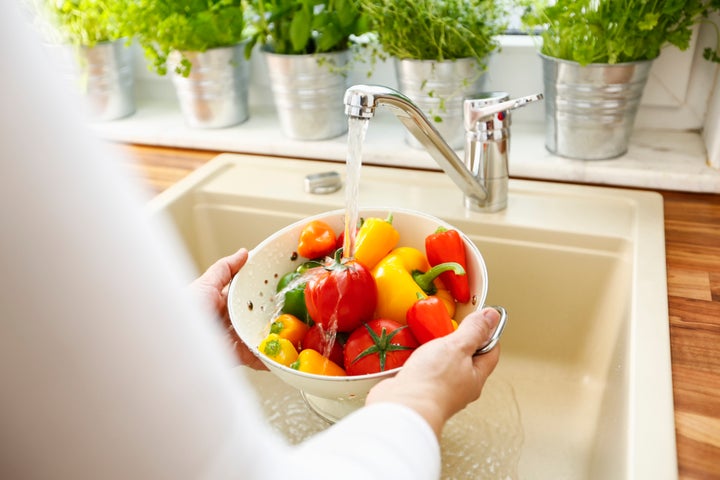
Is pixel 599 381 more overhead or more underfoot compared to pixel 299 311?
Result: more underfoot

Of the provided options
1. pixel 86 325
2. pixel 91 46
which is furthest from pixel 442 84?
pixel 86 325

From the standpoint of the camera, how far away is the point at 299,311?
0.76 metres

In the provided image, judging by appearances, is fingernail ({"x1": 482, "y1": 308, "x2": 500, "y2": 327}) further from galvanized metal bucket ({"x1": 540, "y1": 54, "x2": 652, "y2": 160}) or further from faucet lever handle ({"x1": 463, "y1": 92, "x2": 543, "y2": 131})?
galvanized metal bucket ({"x1": 540, "y1": 54, "x2": 652, "y2": 160})

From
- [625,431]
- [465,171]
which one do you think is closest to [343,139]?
[465,171]

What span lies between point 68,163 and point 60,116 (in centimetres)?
2

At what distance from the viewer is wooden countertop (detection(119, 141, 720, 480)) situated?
513mm

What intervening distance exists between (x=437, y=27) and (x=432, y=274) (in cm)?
39

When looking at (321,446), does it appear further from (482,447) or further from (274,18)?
(274,18)

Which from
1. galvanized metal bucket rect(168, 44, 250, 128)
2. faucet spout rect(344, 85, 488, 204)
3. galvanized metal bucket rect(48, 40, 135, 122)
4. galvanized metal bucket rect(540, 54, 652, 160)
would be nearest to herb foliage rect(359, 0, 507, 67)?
galvanized metal bucket rect(540, 54, 652, 160)

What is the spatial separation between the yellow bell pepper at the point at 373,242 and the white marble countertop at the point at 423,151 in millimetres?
281

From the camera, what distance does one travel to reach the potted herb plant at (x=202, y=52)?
1.03 meters

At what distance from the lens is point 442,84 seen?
0.95m

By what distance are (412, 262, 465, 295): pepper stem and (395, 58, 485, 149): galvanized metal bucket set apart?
0.31 m

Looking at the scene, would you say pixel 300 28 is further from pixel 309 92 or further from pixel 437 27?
pixel 437 27
